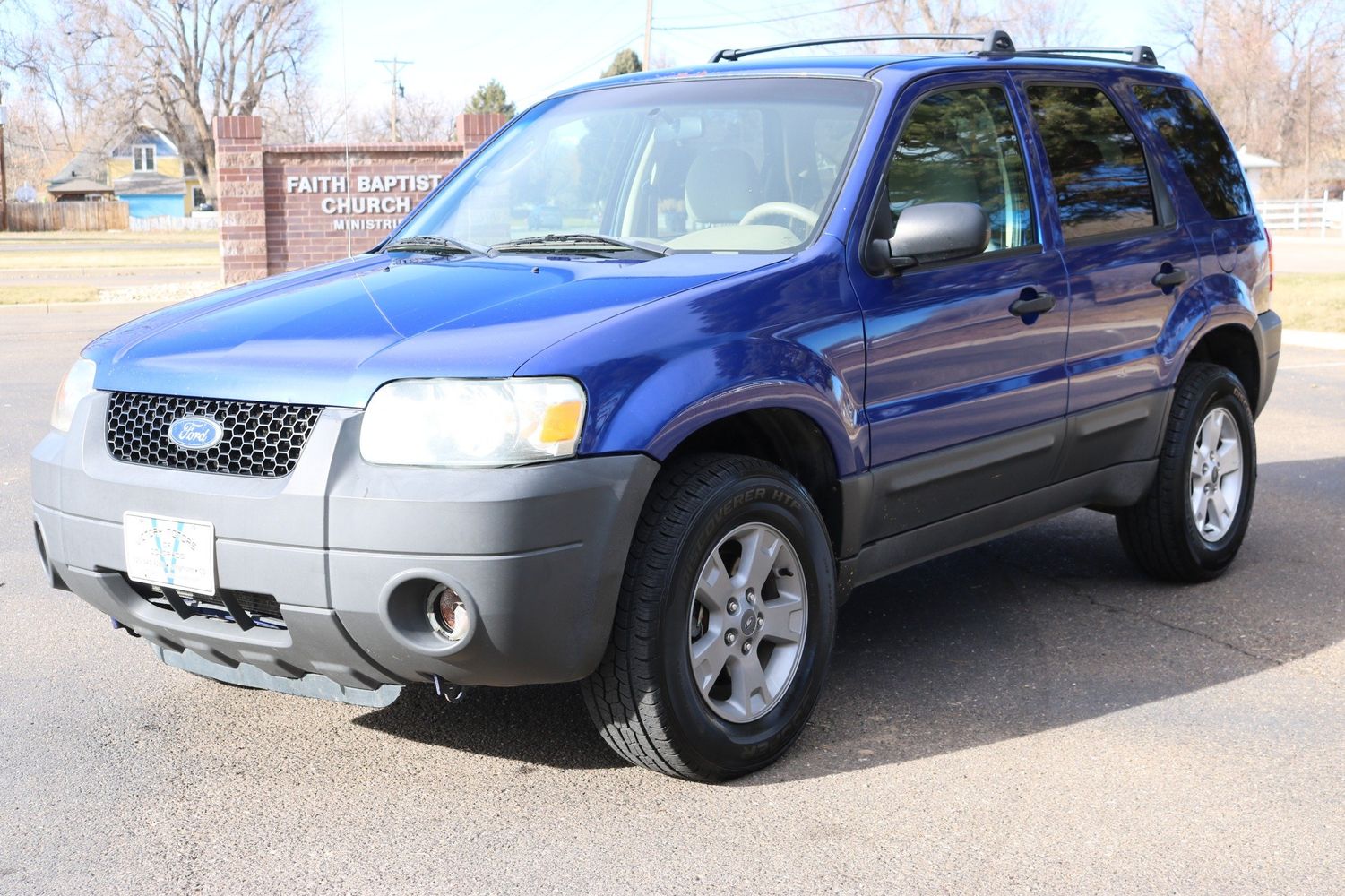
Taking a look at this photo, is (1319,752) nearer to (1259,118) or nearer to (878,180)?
(878,180)

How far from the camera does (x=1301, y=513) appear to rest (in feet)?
23.1

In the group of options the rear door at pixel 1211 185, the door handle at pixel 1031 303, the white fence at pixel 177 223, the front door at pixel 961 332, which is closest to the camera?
the front door at pixel 961 332

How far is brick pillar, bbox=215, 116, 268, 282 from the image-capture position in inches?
856

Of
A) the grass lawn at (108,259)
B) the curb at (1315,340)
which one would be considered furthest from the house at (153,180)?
the curb at (1315,340)

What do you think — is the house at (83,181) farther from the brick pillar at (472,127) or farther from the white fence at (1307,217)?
the brick pillar at (472,127)

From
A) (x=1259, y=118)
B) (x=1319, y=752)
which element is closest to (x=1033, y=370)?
(x=1319, y=752)

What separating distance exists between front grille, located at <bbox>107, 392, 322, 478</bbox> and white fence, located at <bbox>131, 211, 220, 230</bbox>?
73.1 m

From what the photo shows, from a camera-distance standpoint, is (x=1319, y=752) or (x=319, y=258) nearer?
(x=1319, y=752)

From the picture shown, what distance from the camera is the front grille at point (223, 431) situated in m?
3.41

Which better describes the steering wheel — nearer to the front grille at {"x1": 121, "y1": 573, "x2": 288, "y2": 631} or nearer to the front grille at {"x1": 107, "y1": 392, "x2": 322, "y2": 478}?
the front grille at {"x1": 107, "y1": 392, "x2": 322, "y2": 478}

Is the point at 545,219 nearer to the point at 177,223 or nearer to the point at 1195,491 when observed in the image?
the point at 1195,491

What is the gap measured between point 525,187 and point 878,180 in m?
1.23

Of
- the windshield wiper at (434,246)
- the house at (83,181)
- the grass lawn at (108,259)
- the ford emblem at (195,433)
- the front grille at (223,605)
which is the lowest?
the front grille at (223,605)

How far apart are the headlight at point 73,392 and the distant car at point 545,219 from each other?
54.9 inches
